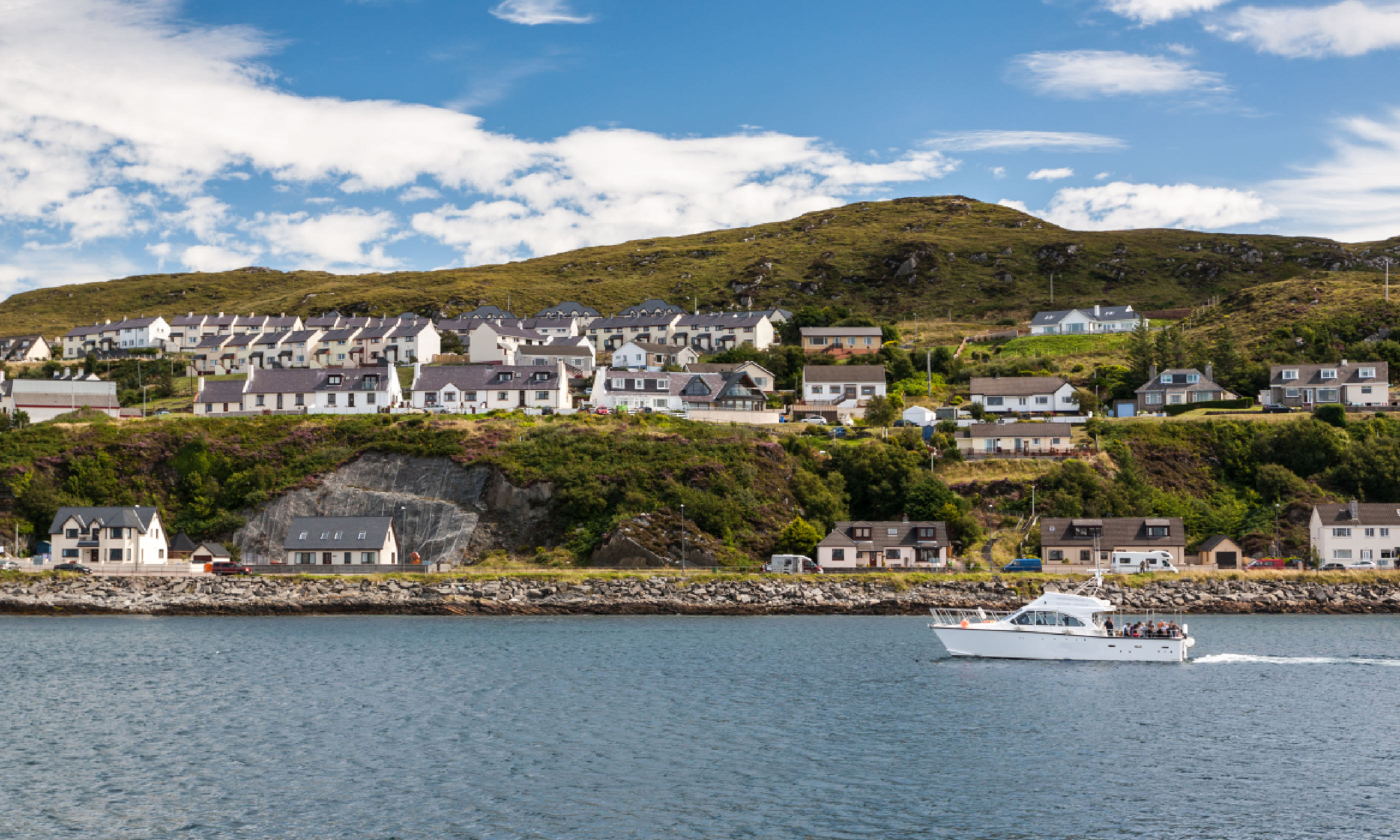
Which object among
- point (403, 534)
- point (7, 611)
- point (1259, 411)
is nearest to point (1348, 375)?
point (1259, 411)

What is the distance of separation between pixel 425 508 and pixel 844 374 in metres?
51.8

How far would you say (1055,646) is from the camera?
53844 millimetres

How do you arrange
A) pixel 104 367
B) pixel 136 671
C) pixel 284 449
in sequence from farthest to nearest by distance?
pixel 104 367 < pixel 284 449 < pixel 136 671

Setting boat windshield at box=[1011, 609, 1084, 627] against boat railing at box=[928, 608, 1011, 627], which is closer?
boat windshield at box=[1011, 609, 1084, 627]

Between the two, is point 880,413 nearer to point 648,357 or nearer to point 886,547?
point 886,547

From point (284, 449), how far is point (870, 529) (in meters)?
49.7

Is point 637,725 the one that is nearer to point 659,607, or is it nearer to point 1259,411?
point 659,607

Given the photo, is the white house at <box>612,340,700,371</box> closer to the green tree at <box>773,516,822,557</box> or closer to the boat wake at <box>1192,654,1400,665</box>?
the green tree at <box>773,516,822,557</box>

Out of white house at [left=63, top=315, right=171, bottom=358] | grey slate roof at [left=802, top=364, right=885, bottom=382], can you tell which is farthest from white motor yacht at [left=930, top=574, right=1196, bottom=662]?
white house at [left=63, top=315, right=171, bottom=358]

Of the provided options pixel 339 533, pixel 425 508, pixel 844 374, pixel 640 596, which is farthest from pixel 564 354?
pixel 640 596

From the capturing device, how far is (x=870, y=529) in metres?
81.6

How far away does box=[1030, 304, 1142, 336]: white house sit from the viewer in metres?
155

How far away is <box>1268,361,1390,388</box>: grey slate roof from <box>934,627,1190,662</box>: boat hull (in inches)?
2600

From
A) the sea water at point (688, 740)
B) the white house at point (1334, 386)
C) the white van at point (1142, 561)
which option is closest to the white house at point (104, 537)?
the sea water at point (688, 740)
